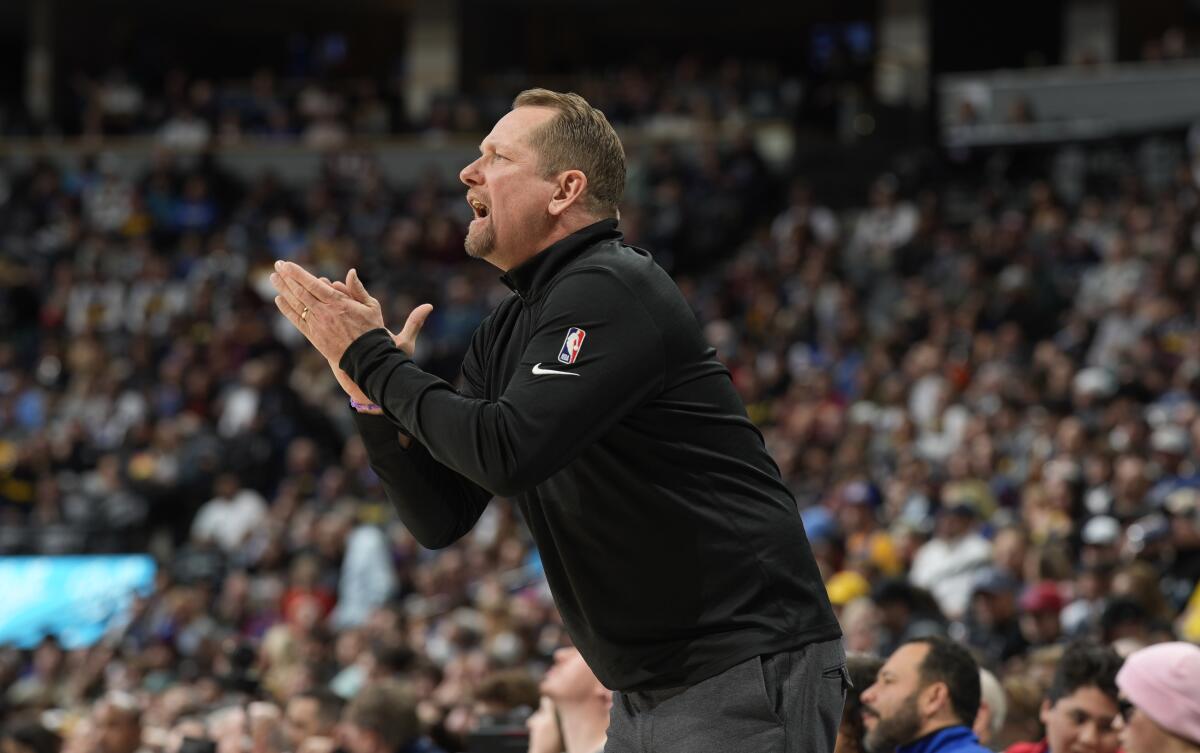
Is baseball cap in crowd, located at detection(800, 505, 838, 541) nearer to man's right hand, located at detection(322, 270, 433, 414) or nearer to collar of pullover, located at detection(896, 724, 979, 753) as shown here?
collar of pullover, located at detection(896, 724, 979, 753)

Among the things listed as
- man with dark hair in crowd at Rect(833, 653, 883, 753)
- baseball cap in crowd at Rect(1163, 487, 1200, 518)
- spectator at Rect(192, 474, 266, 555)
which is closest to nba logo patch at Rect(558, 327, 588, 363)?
man with dark hair in crowd at Rect(833, 653, 883, 753)

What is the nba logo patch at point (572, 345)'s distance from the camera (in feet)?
8.16

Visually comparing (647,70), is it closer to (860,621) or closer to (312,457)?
(312,457)

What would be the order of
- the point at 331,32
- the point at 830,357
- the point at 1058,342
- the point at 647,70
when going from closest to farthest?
the point at 1058,342
the point at 830,357
the point at 647,70
the point at 331,32

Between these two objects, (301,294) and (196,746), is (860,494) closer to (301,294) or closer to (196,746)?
(196,746)

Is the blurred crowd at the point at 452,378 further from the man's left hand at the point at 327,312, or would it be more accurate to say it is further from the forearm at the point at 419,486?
the man's left hand at the point at 327,312

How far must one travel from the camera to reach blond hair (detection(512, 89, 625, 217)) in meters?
2.67

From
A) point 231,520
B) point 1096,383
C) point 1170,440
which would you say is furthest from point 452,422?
point 231,520

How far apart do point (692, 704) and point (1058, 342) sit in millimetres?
10244

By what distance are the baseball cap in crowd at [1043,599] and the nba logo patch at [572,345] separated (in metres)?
5.08

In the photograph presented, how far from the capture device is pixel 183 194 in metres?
19.4

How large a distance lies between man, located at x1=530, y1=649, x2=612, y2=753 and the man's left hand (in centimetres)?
200

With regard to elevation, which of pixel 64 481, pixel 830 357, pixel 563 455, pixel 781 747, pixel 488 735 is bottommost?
pixel 64 481

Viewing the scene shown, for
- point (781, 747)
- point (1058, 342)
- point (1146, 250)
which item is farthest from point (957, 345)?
point (781, 747)
